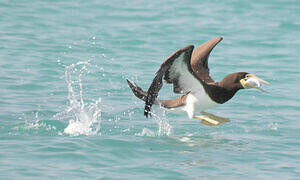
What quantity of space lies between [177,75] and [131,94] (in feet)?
9.78

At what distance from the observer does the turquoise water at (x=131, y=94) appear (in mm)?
7715

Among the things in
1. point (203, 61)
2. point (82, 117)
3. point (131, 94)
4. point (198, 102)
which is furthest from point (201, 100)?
point (131, 94)

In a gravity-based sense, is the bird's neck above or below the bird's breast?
above

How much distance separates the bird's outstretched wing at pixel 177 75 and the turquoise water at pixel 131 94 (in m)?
0.61

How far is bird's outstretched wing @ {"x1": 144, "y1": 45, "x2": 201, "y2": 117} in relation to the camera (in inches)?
321

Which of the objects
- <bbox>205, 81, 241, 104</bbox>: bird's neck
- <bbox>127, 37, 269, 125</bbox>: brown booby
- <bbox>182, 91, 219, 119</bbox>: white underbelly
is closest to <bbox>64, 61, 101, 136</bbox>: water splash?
<bbox>127, 37, 269, 125</bbox>: brown booby

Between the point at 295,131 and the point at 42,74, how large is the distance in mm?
5350

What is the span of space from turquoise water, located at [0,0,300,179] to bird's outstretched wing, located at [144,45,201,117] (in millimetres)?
609

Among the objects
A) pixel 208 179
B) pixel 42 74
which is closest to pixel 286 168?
pixel 208 179

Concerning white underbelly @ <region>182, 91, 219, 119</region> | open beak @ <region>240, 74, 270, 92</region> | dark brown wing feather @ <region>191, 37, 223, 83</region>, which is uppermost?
dark brown wing feather @ <region>191, 37, 223, 83</region>

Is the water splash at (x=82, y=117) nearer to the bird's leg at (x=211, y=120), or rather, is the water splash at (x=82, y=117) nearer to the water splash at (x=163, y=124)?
the water splash at (x=163, y=124)

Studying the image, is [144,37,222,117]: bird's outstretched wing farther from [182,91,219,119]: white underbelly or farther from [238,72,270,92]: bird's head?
[238,72,270,92]: bird's head

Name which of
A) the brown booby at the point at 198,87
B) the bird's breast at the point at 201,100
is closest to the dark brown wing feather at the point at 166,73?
the brown booby at the point at 198,87

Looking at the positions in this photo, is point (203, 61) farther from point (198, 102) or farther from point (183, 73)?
point (183, 73)
